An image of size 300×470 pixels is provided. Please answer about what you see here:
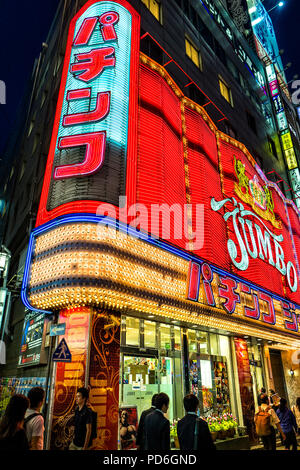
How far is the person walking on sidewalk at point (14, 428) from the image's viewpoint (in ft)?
11.7

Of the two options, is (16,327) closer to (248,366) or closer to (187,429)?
(248,366)

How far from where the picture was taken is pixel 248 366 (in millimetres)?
14500

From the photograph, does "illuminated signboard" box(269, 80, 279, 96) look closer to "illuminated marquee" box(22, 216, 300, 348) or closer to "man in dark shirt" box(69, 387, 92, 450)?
"illuminated marquee" box(22, 216, 300, 348)

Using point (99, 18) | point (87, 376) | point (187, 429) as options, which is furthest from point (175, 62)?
point (187, 429)

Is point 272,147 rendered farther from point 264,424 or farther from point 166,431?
point 166,431

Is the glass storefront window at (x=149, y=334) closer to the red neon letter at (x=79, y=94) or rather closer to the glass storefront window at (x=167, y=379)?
the glass storefront window at (x=167, y=379)

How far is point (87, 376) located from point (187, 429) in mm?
3208

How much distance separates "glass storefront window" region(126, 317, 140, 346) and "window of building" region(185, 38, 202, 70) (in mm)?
15273

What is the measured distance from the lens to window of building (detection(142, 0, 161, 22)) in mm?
15273

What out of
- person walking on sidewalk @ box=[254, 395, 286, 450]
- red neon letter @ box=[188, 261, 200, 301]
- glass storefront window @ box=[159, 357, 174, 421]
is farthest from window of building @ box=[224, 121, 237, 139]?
person walking on sidewalk @ box=[254, 395, 286, 450]

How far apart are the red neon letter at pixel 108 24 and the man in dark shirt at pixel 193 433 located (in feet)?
35.8

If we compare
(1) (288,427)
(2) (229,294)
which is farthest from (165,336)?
(1) (288,427)

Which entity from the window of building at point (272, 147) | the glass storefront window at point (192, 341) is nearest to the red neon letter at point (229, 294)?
the glass storefront window at point (192, 341)
